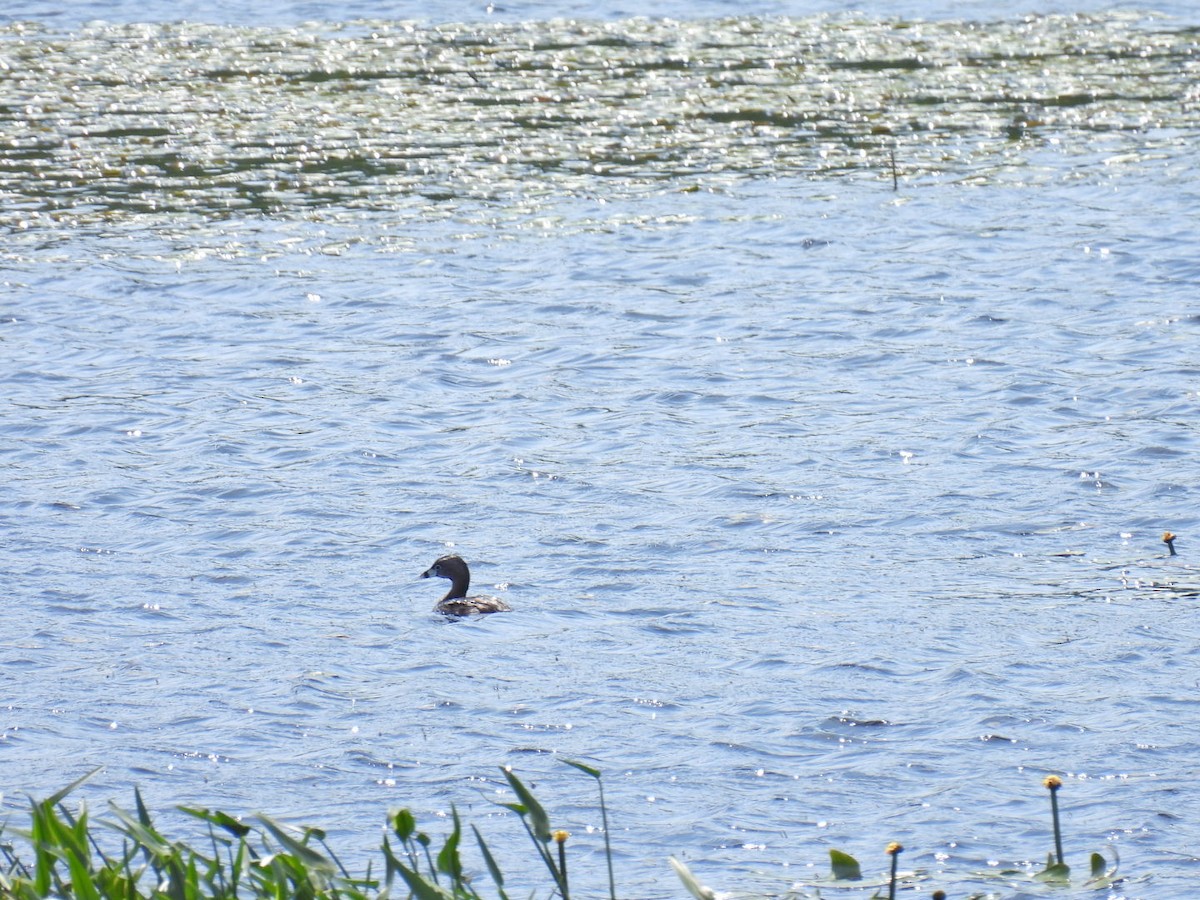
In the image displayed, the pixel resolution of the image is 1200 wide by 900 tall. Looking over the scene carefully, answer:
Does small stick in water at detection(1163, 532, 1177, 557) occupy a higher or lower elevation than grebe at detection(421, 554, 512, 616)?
higher

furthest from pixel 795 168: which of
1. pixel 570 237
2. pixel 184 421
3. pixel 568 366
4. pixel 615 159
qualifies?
pixel 184 421

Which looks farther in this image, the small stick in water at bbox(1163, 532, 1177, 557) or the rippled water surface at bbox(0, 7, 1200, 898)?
the small stick in water at bbox(1163, 532, 1177, 557)

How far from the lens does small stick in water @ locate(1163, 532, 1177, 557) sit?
1028 cm

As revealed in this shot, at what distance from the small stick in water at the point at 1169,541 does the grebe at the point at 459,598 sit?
12.4 ft

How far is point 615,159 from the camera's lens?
832 inches

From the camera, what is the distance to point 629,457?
494 inches

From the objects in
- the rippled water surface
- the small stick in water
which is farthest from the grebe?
the small stick in water

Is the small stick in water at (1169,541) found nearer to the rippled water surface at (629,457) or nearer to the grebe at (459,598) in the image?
the rippled water surface at (629,457)

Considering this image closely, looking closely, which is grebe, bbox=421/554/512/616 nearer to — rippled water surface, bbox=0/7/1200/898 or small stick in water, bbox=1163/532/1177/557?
rippled water surface, bbox=0/7/1200/898

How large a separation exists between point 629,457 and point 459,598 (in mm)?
2775

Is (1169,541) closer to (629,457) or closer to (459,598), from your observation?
(629,457)

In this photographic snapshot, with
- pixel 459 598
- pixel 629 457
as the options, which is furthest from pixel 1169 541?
pixel 459 598

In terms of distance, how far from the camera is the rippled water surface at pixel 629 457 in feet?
26.7

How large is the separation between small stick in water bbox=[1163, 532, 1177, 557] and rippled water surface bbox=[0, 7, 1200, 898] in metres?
0.14
